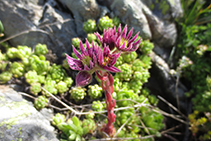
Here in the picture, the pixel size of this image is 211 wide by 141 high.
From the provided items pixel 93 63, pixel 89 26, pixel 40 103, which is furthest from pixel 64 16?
pixel 93 63

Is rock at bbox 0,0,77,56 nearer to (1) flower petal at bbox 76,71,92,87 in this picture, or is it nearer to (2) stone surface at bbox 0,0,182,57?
(2) stone surface at bbox 0,0,182,57

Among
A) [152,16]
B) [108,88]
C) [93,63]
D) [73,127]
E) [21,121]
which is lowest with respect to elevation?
[73,127]

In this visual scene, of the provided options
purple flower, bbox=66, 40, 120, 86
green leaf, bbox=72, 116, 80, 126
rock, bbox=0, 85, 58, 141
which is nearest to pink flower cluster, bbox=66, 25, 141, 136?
purple flower, bbox=66, 40, 120, 86

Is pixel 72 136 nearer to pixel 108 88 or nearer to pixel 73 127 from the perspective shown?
pixel 73 127

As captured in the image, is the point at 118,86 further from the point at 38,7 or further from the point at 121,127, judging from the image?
the point at 38,7

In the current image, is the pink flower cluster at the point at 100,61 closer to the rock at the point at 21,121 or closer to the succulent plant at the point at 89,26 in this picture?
the rock at the point at 21,121

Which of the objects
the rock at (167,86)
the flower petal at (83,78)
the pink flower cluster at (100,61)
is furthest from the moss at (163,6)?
the flower petal at (83,78)

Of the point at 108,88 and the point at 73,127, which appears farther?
the point at 73,127

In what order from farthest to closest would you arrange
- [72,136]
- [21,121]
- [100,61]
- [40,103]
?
[40,103] < [72,136] < [21,121] < [100,61]
